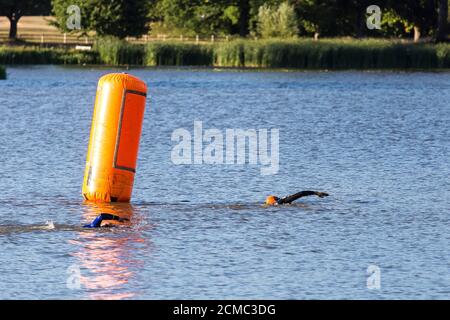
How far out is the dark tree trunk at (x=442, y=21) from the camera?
375 ft

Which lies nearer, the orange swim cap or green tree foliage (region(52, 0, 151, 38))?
the orange swim cap

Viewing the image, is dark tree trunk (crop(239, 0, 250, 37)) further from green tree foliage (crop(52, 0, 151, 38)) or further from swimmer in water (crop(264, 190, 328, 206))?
swimmer in water (crop(264, 190, 328, 206))

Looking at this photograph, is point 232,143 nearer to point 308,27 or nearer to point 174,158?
point 174,158

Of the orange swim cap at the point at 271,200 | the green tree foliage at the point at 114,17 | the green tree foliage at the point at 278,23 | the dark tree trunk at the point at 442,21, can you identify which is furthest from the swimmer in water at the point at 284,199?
the dark tree trunk at the point at 442,21

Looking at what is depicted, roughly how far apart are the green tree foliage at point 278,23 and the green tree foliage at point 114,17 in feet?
39.3

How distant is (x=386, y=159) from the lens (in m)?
36.1

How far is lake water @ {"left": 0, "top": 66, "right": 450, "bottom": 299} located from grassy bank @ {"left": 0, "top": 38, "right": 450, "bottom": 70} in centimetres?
4132

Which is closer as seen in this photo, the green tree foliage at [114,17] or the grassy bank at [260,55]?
the grassy bank at [260,55]

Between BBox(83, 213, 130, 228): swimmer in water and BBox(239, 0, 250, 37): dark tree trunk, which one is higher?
BBox(83, 213, 130, 228): swimmer in water

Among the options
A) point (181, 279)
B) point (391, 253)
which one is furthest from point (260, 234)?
point (181, 279)

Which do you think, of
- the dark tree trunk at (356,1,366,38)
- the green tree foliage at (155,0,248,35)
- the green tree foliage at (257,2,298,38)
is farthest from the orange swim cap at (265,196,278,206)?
the green tree foliage at (155,0,248,35)

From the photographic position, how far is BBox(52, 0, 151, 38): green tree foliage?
112 meters

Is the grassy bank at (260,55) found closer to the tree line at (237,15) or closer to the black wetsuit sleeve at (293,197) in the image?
the tree line at (237,15)

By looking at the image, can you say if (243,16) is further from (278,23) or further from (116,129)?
(116,129)
